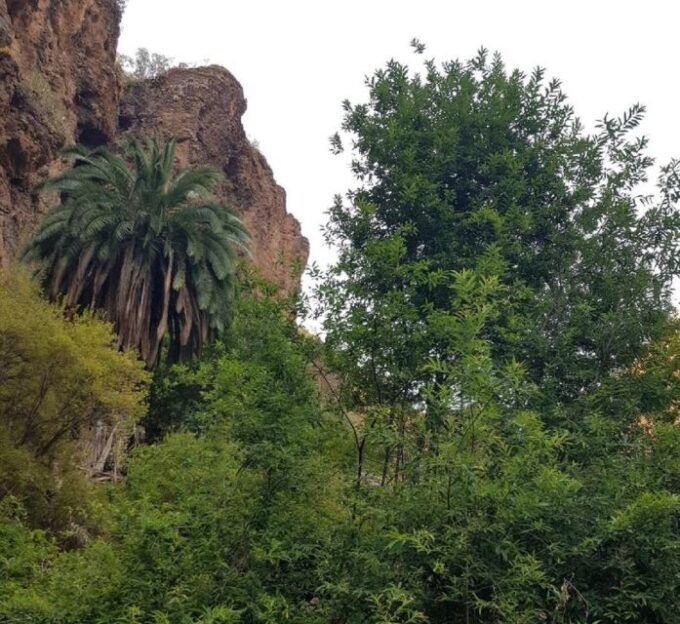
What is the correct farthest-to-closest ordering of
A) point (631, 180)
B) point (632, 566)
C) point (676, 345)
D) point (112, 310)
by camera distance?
point (112, 310), point (631, 180), point (676, 345), point (632, 566)

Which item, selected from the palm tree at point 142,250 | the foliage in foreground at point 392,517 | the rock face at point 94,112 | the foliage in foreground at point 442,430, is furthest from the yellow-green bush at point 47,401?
the foliage in foreground at point 392,517

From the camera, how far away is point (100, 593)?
5965 millimetres

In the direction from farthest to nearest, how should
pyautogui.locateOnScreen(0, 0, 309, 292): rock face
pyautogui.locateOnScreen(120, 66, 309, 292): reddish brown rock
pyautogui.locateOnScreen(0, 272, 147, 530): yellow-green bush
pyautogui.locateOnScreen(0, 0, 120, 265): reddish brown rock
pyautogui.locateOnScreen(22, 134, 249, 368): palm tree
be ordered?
1. pyautogui.locateOnScreen(120, 66, 309, 292): reddish brown rock
2. pyautogui.locateOnScreen(0, 0, 309, 292): rock face
3. pyautogui.locateOnScreen(0, 0, 120, 265): reddish brown rock
4. pyautogui.locateOnScreen(22, 134, 249, 368): palm tree
5. pyautogui.locateOnScreen(0, 272, 147, 530): yellow-green bush

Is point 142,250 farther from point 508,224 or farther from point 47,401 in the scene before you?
point 508,224

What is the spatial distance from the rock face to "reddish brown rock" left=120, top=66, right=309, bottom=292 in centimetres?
5

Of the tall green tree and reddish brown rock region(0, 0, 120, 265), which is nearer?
the tall green tree

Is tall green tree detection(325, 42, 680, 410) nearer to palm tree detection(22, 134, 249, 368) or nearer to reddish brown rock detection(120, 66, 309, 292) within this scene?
palm tree detection(22, 134, 249, 368)

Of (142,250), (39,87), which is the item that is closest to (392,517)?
(142,250)

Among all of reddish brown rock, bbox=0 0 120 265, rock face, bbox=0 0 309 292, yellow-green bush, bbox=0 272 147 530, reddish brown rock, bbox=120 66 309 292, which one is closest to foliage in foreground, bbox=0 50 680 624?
rock face, bbox=0 0 309 292

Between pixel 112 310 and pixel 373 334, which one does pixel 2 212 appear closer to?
pixel 112 310

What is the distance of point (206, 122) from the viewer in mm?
43000

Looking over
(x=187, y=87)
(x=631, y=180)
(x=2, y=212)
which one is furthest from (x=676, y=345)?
(x=187, y=87)

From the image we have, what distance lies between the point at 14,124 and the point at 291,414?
22256 mm

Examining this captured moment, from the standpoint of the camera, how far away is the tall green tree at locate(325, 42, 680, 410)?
6.96 meters
